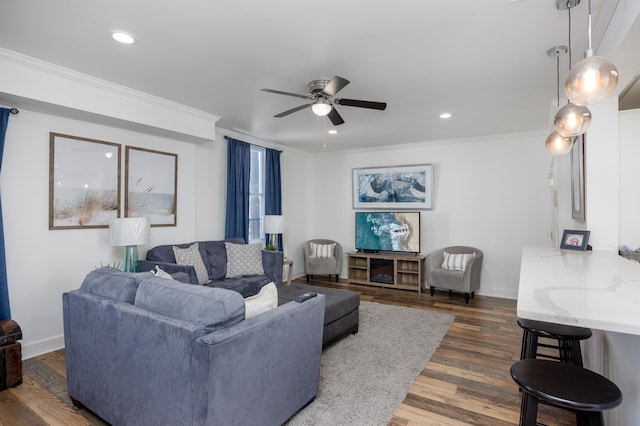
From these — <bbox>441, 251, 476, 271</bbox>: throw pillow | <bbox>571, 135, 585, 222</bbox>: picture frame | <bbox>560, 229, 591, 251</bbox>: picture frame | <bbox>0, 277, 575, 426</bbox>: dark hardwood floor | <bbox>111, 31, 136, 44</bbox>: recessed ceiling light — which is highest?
<bbox>111, 31, 136, 44</bbox>: recessed ceiling light

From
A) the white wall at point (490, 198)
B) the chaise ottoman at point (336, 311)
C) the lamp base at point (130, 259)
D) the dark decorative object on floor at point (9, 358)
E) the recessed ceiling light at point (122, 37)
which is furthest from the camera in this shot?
the white wall at point (490, 198)

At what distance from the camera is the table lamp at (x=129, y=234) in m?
3.25

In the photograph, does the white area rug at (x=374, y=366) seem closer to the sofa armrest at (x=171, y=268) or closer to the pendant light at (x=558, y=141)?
the sofa armrest at (x=171, y=268)

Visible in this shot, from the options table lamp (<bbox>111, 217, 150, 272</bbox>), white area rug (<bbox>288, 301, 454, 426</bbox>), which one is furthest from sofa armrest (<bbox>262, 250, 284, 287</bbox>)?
table lamp (<bbox>111, 217, 150, 272</bbox>)

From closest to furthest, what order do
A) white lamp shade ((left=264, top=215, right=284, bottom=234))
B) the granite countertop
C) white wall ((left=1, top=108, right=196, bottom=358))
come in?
the granite countertop → white wall ((left=1, top=108, right=196, bottom=358)) → white lamp shade ((left=264, top=215, right=284, bottom=234))

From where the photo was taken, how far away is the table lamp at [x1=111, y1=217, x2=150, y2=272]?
3252 mm

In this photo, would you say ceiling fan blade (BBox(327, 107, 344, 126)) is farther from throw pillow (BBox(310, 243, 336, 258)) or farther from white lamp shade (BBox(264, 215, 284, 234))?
throw pillow (BBox(310, 243, 336, 258))

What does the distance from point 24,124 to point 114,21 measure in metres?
1.64

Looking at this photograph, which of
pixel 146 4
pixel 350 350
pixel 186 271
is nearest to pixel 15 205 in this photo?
pixel 186 271

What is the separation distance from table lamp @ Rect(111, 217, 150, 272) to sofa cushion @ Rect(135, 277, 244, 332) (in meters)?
1.55

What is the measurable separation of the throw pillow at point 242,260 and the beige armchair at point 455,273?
105 inches

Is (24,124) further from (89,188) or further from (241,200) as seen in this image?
(241,200)

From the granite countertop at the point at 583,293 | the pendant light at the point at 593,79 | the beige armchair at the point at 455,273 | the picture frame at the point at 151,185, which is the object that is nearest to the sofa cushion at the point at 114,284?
the picture frame at the point at 151,185

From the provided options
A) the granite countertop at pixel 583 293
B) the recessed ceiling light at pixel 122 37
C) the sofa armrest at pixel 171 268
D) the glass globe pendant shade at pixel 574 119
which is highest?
the recessed ceiling light at pixel 122 37
